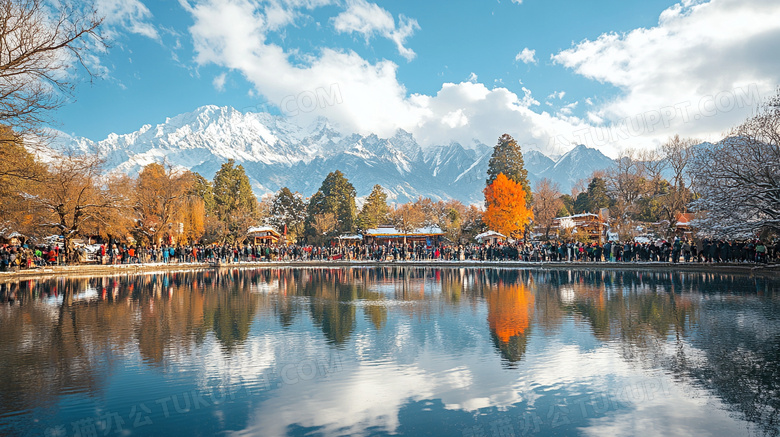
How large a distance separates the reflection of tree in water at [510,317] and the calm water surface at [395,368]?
7 cm

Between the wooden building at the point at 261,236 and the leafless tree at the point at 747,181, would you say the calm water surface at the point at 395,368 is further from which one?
the wooden building at the point at 261,236

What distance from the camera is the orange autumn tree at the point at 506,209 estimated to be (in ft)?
160

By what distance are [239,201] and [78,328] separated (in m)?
52.3

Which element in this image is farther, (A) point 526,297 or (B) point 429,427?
(A) point 526,297

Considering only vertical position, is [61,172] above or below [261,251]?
above

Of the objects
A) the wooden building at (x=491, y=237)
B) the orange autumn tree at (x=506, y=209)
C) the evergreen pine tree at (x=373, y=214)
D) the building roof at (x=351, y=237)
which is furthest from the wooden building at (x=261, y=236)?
the orange autumn tree at (x=506, y=209)

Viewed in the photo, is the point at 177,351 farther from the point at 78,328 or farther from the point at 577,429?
the point at 577,429

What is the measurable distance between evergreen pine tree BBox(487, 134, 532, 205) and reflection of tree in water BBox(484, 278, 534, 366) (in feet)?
130

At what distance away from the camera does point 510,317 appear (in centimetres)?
1220

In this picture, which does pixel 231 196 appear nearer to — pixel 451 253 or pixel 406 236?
pixel 406 236

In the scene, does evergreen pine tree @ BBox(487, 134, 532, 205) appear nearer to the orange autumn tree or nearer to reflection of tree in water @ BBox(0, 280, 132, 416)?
the orange autumn tree

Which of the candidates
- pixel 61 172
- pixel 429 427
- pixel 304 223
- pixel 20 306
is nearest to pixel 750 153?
pixel 429 427

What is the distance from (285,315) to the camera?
1288cm

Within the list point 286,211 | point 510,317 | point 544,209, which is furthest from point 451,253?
point 286,211
